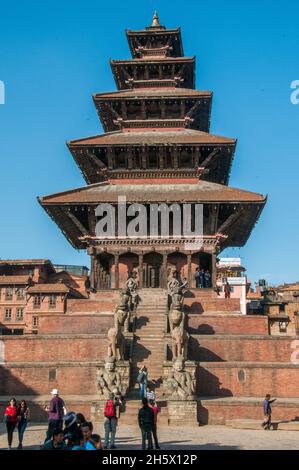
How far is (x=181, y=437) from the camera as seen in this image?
16109mm

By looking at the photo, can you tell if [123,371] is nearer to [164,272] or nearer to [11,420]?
[11,420]

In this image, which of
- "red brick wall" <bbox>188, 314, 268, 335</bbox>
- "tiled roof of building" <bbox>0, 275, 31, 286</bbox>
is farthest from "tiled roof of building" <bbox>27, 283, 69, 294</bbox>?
"red brick wall" <bbox>188, 314, 268, 335</bbox>

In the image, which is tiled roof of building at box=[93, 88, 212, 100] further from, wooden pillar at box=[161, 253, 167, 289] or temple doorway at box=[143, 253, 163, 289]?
wooden pillar at box=[161, 253, 167, 289]

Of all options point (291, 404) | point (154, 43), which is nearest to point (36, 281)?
point (154, 43)

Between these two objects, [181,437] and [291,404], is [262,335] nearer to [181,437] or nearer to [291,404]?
[291,404]

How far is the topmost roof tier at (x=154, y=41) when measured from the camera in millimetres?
41094

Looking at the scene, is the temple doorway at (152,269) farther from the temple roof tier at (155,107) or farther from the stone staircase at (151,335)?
the temple roof tier at (155,107)

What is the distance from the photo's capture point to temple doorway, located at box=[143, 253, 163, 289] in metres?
31.4

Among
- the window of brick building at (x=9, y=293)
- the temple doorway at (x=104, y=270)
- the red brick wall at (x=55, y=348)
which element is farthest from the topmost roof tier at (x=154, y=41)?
the window of brick building at (x=9, y=293)

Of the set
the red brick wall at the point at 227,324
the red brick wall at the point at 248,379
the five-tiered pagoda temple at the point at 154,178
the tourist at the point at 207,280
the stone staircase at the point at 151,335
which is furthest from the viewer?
the five-tiered pagoda temple at the point at 154,178

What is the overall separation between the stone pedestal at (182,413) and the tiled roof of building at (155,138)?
17.2 metres
